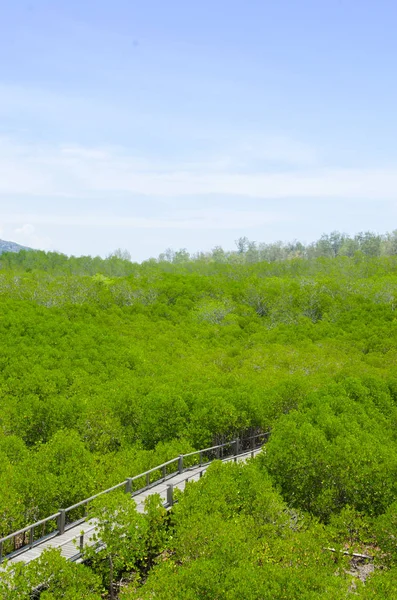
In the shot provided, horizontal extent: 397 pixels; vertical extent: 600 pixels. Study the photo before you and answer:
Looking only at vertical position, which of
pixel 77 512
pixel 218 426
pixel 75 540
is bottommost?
pixel 77 512

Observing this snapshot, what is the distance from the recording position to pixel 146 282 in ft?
319

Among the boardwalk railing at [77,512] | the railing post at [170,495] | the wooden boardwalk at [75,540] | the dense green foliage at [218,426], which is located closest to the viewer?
the dense green foliage at [218,426]

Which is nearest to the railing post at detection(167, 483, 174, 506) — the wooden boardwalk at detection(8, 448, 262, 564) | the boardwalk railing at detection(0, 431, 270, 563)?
the wooden boardwalk at detection(8, 448, 262, 564)

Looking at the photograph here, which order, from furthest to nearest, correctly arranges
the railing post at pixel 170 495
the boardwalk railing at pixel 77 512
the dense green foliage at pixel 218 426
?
1. the railing post at pixel 170 495
2. the boardwalk railing at pixel 77 512
3. the dense green foliage at pixel 218 426

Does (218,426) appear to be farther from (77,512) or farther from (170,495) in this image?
(77,512)

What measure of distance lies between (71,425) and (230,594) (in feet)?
76.1

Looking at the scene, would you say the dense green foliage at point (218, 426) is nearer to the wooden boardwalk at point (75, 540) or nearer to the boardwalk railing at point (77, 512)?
the boardwalk railing at point (77, 512)

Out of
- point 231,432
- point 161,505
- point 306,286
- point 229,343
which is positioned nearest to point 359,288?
point 306,286

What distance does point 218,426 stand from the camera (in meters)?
35.5

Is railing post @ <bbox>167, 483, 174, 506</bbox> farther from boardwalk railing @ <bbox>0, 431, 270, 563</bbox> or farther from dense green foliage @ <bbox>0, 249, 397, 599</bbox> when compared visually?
boardwalk railing @ <bbox>0, 431, 270, 563</bbox>

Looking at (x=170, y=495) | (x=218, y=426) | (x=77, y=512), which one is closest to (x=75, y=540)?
(x=170, y=495)

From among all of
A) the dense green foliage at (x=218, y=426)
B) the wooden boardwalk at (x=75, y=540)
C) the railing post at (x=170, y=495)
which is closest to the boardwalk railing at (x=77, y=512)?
the wooden boardwalk at (x=75, y=540)

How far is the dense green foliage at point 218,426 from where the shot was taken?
1950 cm

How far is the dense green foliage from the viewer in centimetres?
1950
